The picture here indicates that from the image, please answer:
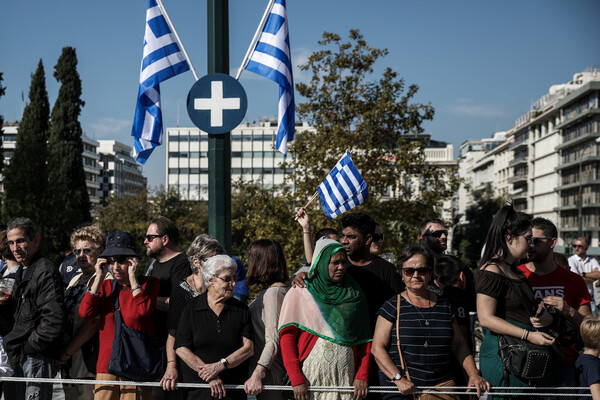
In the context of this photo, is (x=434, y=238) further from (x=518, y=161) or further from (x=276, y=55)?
(x=518, y=161)

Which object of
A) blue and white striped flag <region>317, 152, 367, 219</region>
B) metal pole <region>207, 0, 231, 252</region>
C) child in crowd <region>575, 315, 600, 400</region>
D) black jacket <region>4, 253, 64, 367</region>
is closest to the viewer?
child in crowd <region>575, 315, 600, 400</region>

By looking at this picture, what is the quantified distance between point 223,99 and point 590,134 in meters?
96.8

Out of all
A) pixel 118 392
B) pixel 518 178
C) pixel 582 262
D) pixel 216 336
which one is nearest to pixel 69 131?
pixel 582 262

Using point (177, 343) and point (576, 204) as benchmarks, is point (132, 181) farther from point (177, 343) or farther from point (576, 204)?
point (177, 343)

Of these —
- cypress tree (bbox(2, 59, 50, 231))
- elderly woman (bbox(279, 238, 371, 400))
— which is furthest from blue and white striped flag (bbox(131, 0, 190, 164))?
cypress tree (bbox(2, 59, 50, 231))

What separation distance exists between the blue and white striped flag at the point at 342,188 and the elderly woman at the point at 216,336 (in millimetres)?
3790

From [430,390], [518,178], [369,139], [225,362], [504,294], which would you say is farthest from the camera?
[518,178]

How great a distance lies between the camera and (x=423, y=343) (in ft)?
16.6

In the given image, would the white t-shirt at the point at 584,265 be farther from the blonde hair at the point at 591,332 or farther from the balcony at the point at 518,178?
the balcony at the point at 518,178

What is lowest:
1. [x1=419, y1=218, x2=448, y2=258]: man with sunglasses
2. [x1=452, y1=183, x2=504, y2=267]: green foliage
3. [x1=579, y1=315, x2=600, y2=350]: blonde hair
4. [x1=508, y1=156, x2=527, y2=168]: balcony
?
[x1=452, y1=183, x2=504, y2=267]: green foliage

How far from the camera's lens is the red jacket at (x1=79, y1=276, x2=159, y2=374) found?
5531 millimetres

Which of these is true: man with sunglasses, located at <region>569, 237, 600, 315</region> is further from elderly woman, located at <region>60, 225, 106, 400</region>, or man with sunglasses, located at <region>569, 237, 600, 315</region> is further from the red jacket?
the red jacket

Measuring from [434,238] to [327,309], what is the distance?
6.08 feet

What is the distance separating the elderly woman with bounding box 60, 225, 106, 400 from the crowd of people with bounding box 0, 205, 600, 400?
18 millimetres
